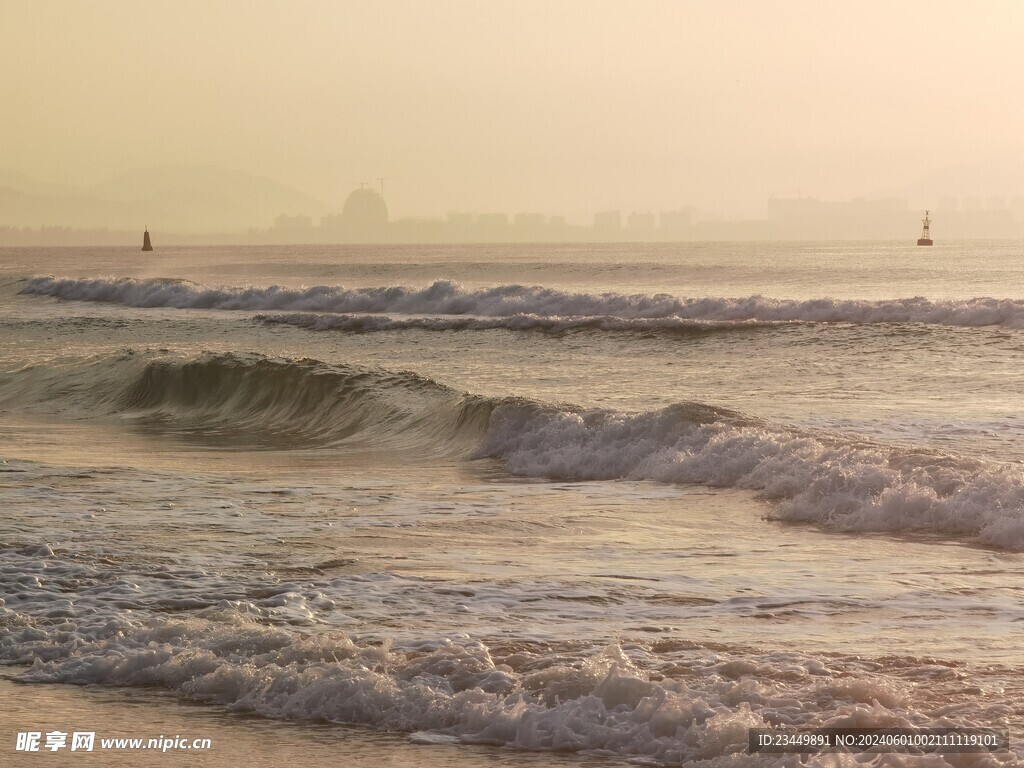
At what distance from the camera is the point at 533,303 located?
4462 cm

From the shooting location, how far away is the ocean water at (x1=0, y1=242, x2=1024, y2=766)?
19.5 ft

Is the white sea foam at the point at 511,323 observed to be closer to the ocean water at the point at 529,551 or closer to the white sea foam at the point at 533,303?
the white sea foam at the point at 533,303

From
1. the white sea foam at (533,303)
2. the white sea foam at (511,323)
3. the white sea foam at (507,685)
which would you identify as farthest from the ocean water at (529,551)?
the white sea foam at (533,303)

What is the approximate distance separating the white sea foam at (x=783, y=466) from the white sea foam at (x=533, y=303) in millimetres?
22187

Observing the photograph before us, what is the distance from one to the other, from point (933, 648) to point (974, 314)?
30685 millimetres

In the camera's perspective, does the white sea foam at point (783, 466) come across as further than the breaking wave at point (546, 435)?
No

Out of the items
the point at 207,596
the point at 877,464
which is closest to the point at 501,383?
the point at 877,464

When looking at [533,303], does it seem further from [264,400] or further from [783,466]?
[783,466]

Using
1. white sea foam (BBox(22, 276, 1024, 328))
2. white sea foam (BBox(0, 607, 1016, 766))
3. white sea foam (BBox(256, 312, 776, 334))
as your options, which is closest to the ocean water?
white sea foam (BBox(0, 607, 1016, 766))

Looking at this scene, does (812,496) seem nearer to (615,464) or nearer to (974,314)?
(615,464)

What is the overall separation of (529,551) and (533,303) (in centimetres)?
3547

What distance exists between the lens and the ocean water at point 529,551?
5.95 meters

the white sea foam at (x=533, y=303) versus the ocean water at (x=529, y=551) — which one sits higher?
the white sea foam at (x=533, y=303)

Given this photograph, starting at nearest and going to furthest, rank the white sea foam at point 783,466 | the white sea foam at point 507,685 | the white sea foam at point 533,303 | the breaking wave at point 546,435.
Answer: the white sea foam at point 507,685
the white sea foam at point 783,466
the breaking wave at point 546,435
the white sea foam at point 533,303
